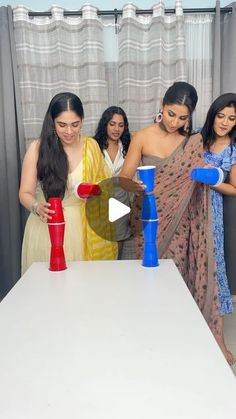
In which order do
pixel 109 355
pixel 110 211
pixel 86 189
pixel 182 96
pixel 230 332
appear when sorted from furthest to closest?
pixel 230 332
pixel 110 211
pixel 182 96
pixel 86 189
pixel 109 355

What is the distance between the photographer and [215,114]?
170 cm

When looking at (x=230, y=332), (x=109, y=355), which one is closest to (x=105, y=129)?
(x=230, y=332)

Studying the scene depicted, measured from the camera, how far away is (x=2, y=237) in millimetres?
2334

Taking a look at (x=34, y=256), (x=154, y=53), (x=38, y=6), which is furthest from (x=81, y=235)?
(x=38, y=6)

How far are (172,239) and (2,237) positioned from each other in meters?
1.21

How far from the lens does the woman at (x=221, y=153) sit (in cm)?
167

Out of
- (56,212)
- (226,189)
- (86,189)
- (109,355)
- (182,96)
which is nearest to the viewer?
(109,355)

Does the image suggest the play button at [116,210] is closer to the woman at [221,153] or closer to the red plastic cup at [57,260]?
the red plastic cup at [57,260]

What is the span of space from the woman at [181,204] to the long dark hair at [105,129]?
571 millimetres

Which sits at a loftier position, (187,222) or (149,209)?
(149,209)

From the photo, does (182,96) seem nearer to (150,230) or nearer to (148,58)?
(150,230)

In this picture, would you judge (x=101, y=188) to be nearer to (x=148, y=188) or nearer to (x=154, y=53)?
(x=148, y=188)

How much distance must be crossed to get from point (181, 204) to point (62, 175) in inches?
19.8

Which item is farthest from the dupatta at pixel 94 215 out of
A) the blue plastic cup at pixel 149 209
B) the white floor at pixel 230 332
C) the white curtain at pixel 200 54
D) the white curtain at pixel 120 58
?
the white curtain at pixel 200 54
